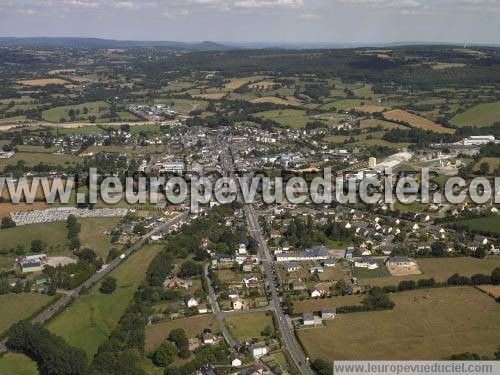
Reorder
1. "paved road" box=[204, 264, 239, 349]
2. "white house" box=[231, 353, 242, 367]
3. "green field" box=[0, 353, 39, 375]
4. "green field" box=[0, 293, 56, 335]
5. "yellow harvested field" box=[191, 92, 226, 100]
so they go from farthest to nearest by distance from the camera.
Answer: "yellow harvested field" box=[191, 92, 226, 100], "green field" box=[0, 293, 56, 335], "paved road" box=[204, 264, 239, 349], "green field" box=[0, 353, 39, 375], "white house" box=[231, 353, 242, 367]

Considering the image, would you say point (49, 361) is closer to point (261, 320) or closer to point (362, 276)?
point (261, 320)

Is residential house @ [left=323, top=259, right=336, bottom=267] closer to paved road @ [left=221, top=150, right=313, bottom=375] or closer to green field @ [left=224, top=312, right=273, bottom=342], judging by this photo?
paved road @ [left=221, top=150, right=313, bottom=375]

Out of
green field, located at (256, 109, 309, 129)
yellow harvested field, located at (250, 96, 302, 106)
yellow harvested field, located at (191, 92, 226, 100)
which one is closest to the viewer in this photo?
green field, located at (256, 109, 309, 129)

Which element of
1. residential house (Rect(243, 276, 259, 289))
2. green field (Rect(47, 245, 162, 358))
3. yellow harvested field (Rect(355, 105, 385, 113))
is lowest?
green field (Rect(47, 245, 162, 358))

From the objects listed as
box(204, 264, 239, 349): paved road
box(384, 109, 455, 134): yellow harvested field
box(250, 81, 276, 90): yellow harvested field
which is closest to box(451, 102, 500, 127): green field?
box(384, 109, 455, 134): yellow harvested field

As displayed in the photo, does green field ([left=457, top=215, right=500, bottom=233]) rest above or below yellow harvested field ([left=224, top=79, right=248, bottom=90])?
below

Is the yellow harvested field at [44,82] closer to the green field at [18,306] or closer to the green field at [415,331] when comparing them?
the green field at [18,306]

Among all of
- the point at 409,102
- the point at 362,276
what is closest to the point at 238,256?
the point at 362,276

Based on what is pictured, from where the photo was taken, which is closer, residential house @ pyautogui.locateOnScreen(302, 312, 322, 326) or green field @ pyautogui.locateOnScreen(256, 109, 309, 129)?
residential house @ pyautogui.locateOnScreen(302, 312, 322, 326)
